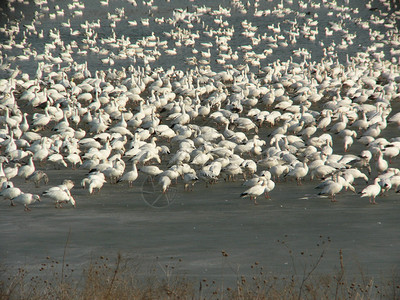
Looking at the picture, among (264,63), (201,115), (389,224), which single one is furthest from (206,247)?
(264,63)

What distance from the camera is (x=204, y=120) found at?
29.2 m

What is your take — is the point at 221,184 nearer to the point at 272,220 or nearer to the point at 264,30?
the point at 272,220

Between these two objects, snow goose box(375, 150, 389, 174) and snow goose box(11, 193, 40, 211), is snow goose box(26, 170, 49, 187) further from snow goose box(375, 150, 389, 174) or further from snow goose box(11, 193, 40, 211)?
snow goose box(375, 150, 389, 174)

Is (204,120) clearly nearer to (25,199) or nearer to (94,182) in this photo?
(94,182)

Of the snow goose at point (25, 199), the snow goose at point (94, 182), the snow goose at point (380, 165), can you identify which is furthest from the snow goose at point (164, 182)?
the snow goose at point (380, 165)

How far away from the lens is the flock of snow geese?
19859 mm

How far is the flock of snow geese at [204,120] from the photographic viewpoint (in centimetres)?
1986

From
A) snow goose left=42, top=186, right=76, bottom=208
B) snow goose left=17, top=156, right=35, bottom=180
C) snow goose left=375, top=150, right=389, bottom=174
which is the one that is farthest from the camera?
snow goose left=17, top=156, right=35, bottom=180

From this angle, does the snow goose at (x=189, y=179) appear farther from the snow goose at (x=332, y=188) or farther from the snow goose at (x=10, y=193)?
the snow goose at (x=10, y=193)

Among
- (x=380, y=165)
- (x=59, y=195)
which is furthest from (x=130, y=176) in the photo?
(x=380, y=165)

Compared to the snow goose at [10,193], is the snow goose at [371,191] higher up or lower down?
lower down

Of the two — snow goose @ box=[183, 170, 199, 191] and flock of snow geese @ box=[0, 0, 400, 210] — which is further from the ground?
flock of snow geese @ box=[0, 0, 400, 210]

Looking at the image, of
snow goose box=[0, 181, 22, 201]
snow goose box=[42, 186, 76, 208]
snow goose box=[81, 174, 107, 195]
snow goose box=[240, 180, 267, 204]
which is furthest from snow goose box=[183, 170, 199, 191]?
snow goose box=[0, 181, 22, 201]

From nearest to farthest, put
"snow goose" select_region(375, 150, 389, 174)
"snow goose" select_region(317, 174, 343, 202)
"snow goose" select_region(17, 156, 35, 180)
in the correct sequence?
1. "snow goose" select_region(317, 174, 343, 202)
2. "snow goose" select_region(375, 150, 389, 174)
3. "snow goose" select_region(17, 156, 35, 180)
